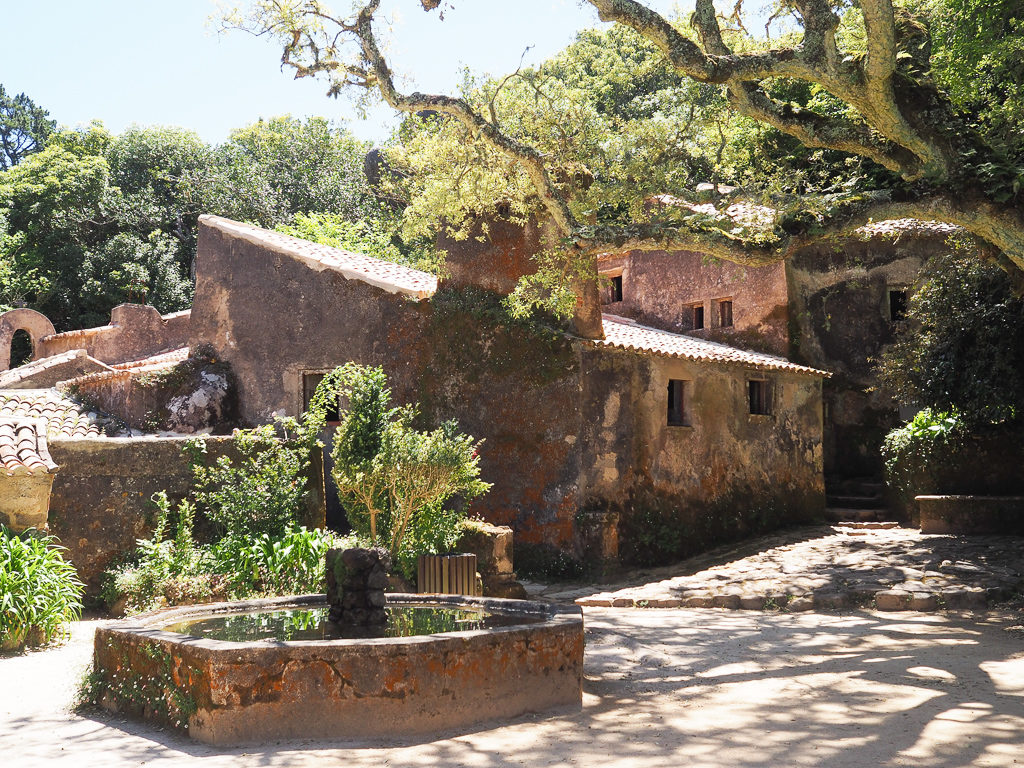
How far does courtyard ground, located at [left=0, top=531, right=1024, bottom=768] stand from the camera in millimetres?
5246

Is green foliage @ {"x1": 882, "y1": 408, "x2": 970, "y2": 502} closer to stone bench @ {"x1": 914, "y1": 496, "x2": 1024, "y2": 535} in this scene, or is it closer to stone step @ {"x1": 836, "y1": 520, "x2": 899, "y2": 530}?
stone step @ {"x1": 836, "y1": 520, "x2": 899, "y2": 530}

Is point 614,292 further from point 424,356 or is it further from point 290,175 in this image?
point 290,175

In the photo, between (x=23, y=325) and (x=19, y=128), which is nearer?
(x=23, y=325)

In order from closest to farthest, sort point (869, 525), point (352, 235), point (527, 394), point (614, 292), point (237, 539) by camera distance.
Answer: point (237, 539)
point (527, 394)
point (869, 525)
point (614, 292)
point (352, 235)

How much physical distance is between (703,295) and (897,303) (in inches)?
160

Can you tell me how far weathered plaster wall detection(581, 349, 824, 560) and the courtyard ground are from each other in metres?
4.73

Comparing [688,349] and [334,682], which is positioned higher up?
[688,349]

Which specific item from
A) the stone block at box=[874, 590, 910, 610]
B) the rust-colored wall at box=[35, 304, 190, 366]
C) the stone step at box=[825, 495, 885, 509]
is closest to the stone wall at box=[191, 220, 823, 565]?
the stone step at box=[825, 495, 885, 509]

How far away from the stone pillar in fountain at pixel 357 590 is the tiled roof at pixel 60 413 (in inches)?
383

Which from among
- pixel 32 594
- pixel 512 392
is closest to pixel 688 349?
pixel 512 392

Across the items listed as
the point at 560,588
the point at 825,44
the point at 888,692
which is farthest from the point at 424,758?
the point at 560,588

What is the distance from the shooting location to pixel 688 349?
54.0 feet

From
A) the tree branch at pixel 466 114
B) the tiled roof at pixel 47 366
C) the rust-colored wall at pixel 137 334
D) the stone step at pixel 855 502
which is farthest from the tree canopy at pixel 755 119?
the rust-colored wall at pixel 137 334

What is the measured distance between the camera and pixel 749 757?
5262 mm
